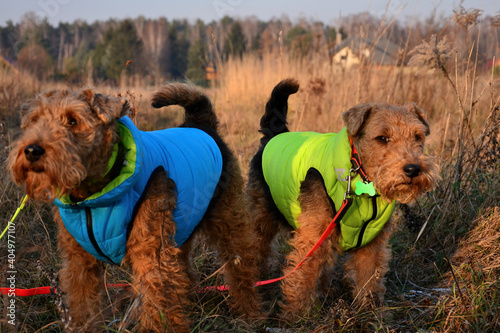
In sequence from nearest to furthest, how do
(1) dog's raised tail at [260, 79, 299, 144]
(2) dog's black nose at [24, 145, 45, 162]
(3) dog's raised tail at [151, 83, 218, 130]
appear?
(2) dog's black nose at [24, 145, 45, 162]
(3) dog's raised tail at [151, 83, 218, 130]
(1) dog's raised tail at [260, 79, 299, 144]

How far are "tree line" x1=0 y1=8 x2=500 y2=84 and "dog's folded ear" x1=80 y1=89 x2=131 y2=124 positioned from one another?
1585mm

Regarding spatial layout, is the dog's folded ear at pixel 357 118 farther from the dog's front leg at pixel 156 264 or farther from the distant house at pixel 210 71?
the distant house at pixel 210 71

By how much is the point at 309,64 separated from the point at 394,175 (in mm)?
6703

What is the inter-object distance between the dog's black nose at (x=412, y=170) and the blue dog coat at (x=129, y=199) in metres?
1.39

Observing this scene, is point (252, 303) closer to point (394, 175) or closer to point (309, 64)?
point (394, 175)

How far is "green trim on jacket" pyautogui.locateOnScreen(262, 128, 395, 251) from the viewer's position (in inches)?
112

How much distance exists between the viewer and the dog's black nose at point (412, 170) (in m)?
2.55

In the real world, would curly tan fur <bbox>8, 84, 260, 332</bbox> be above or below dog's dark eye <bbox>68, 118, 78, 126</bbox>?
below

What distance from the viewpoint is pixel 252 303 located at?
318 centimetres

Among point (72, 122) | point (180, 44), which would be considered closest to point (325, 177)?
point (72, 122)

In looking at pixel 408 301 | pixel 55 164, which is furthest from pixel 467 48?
pixel 55 164

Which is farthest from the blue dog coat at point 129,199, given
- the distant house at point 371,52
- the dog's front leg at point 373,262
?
the distant house at point 371,52

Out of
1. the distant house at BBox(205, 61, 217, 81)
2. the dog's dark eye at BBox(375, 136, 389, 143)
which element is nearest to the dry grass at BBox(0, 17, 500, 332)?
the dog's dark eye at BBox(375, 136, 389, 143)

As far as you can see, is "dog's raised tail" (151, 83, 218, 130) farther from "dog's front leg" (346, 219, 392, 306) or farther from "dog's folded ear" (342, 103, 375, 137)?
"dog's front leg" (346, 219, 392, 306)
